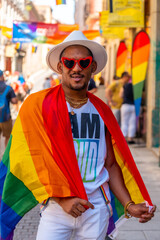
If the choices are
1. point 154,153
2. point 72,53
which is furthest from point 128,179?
point 154,153

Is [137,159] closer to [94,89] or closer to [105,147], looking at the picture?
[94,89]

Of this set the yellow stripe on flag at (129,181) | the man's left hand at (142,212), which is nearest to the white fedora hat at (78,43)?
the yellow stripe on flag at (129,181)

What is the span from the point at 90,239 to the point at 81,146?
0.51 metres

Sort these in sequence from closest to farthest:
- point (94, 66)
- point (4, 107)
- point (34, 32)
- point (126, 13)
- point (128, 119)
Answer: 1. point (94, 66)
2. point (4, 107)
3. point (126, 13)
4. point (128, 119)
5. point (34, 32)

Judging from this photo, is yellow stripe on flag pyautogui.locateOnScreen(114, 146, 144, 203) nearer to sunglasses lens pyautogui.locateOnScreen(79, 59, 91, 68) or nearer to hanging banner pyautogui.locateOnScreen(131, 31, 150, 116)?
sunglasses lens pyautogui.locateOnScreen(79, 59, 91, 68)

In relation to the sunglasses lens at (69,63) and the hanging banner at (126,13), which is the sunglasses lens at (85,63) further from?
the hanging banner at (126,13)

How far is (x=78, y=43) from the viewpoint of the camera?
274cm

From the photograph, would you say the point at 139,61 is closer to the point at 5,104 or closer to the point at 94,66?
the point at 5,104

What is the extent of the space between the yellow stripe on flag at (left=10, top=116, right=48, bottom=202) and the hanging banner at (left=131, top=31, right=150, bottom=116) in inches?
321

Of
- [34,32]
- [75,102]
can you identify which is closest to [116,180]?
[75,102]

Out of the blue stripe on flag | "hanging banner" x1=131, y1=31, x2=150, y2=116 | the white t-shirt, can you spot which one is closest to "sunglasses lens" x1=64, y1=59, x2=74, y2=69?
the white t-shirt

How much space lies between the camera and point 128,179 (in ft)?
9.08

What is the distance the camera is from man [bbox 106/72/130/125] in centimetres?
1220

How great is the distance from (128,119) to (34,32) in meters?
7.10
